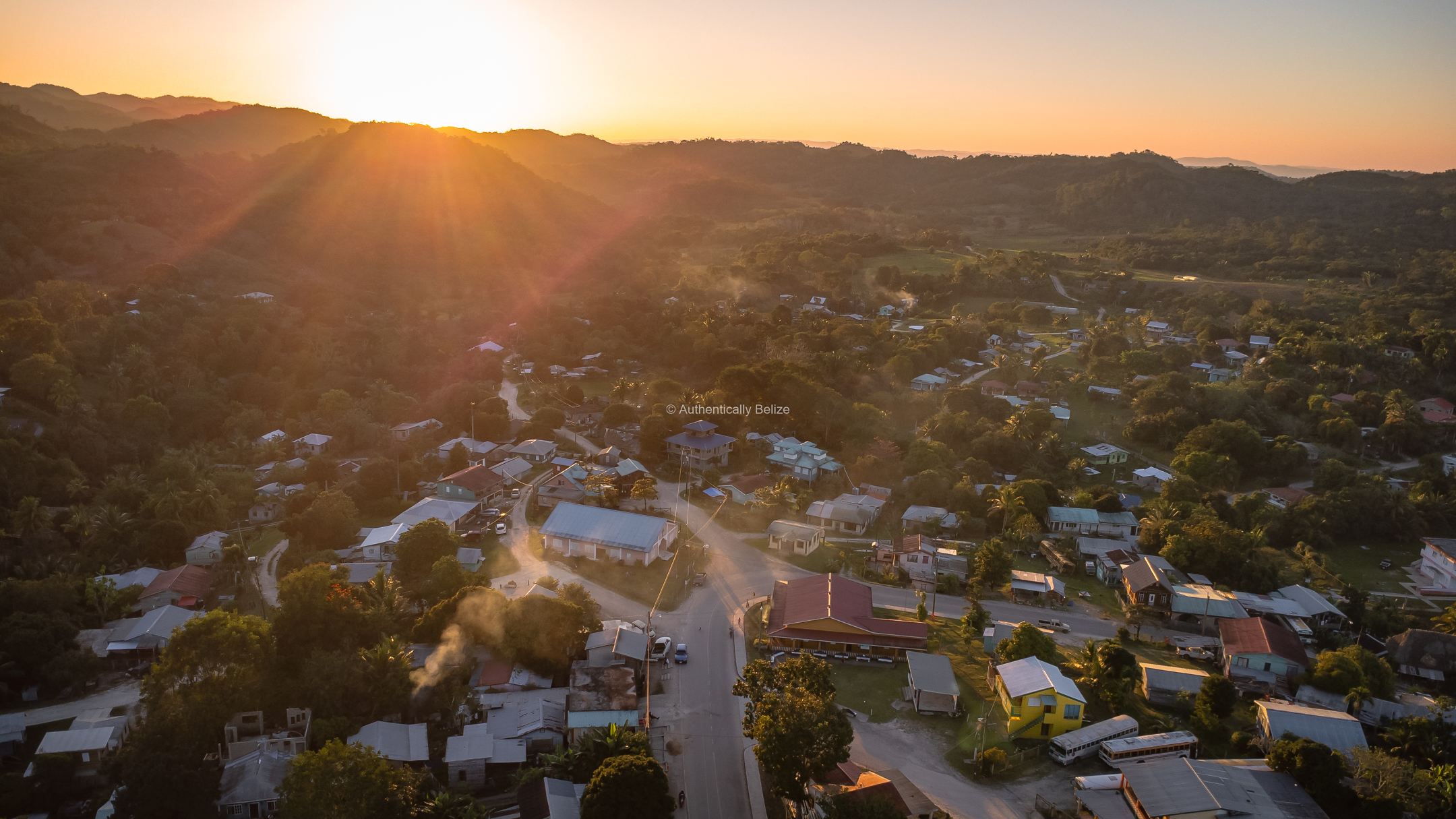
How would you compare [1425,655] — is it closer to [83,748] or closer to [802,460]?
[802,460]

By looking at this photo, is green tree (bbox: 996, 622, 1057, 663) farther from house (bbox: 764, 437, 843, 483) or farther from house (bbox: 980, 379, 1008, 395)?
house (bbox: 980, 379, 1008, 395)

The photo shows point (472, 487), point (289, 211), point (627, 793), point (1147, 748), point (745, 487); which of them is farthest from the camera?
point (289, 211)

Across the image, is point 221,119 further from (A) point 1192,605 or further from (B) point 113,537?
(A) point 1192,605

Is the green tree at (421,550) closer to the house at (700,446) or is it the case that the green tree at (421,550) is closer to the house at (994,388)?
the house at (700,446)

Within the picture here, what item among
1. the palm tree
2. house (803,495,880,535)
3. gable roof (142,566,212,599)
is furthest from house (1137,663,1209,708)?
gable roof (142,566,212,599)

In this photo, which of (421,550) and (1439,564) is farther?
(1439,564)

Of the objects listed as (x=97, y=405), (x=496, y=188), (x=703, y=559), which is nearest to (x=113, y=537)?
(x=97, y=405)

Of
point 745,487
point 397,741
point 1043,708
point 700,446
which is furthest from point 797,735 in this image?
point 700,446
